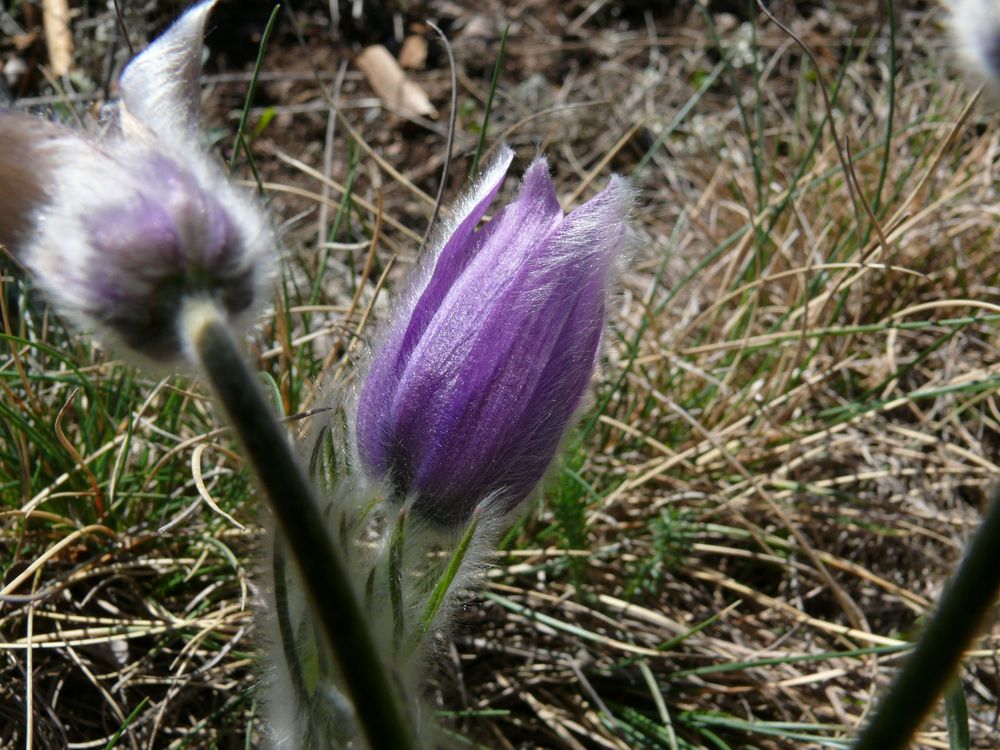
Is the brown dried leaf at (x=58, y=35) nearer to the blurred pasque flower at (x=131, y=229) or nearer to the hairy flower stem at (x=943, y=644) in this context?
the blurred pasque flower at (x=131, y=229)

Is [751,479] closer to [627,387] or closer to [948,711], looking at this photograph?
[627,387]

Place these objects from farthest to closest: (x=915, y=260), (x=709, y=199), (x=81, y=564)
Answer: (x=709, y=199), (x=915, y=260), (x=81, y=564)

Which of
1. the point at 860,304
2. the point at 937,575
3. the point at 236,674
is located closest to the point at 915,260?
the point at 860,304

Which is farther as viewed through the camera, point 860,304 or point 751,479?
point 860,304

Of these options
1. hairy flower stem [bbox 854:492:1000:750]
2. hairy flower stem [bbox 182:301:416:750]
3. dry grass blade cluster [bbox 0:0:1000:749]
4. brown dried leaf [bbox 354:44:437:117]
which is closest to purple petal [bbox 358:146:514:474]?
dry grass blade cluster [bbox 0:0:1000:749]

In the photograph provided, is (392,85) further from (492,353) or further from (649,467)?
(492,353)

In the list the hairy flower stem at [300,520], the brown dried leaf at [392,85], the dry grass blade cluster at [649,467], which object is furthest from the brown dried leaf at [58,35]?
the hairy flower stem at [300,520]
